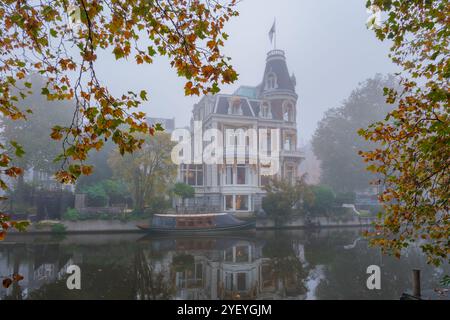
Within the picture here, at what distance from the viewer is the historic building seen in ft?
117

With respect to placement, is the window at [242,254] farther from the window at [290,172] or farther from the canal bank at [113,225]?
the window at [290,172]

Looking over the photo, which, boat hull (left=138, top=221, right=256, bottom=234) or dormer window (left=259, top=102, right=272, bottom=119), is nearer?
boat hull (left=138, top=221, right=256, bottom=234)

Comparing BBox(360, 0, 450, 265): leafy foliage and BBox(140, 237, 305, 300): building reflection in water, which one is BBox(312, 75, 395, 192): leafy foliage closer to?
BBox(140, 237, 305, 300): building reflection in water

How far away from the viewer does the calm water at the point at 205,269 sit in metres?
11.5

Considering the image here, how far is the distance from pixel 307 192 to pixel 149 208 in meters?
17.3

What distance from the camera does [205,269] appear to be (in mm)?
15133

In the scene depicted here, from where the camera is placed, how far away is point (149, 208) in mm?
32000

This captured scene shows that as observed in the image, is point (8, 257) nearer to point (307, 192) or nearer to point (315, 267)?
point (315, 267)

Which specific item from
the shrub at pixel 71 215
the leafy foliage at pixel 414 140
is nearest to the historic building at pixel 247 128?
the shrub at pixel 71 215

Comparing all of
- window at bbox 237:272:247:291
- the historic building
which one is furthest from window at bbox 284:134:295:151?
window at bbox 237:272:247:291

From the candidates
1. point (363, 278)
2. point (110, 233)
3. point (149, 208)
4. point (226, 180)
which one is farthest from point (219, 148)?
point (363, 278)

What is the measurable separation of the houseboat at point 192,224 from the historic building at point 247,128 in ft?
17.0

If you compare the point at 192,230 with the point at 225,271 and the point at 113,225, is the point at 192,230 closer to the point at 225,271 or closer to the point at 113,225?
the point at 113,225

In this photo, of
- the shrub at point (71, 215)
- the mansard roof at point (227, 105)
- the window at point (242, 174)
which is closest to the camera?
the shrub at point (71, 215)
